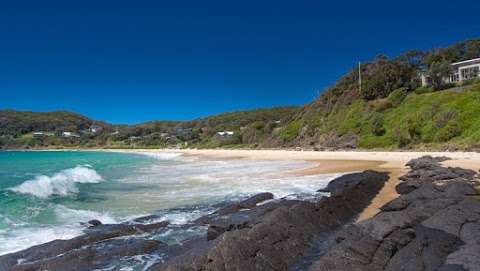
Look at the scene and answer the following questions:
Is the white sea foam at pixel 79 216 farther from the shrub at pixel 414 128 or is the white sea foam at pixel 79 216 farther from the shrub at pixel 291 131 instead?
the shrub at pixel 291 131

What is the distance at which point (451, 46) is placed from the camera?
216 feet

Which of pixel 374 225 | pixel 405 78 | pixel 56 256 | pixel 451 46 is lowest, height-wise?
pixel 56 256

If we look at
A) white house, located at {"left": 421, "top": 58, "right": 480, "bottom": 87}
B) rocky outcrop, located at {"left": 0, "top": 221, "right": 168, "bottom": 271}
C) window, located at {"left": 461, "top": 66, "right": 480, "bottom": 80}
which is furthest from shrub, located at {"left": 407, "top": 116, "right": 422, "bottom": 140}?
rocky outcrop, located at {"left": 0, "top": 221, "right": 168, "bottom": 271}

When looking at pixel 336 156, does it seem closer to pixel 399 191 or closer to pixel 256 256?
pixel 399 191

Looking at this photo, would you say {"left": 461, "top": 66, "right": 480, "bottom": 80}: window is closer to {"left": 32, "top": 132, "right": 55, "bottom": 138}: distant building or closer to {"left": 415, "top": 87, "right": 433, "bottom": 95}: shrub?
{"left": 415, "top": 87, "right": 433, "bottom": 95}: shrub

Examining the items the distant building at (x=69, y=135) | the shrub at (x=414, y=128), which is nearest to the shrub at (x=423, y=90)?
the shrub at (x=414, y=128)

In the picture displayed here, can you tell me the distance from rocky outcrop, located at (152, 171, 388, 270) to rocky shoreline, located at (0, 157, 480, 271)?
17 mm

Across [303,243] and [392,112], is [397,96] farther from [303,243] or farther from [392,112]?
[303,243]

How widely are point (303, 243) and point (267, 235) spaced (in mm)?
927

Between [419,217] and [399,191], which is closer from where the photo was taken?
[419,217]

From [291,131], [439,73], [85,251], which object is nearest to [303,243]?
[85,251]

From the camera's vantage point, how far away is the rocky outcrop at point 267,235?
675cm

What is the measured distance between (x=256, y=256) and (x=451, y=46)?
7082cm

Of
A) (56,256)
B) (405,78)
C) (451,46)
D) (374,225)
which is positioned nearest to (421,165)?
(374,225)
